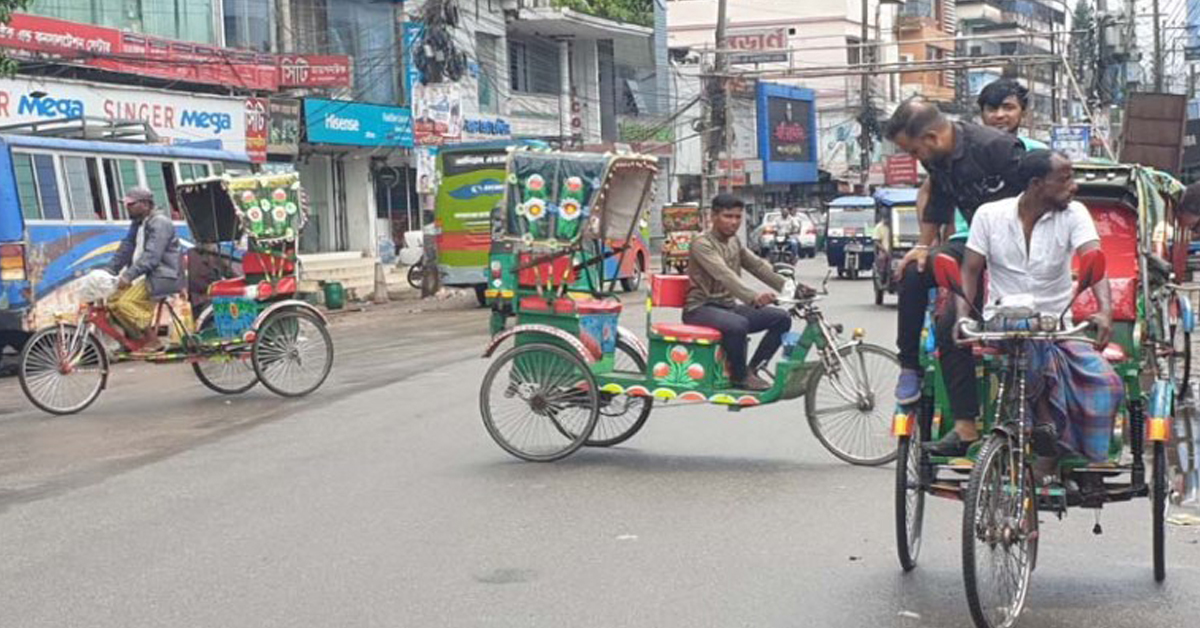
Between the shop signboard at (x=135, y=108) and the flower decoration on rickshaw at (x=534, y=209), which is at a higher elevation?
the shop signboard at (x=135, y=108)

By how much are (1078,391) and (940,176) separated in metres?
1.28

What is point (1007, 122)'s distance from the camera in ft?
23.0

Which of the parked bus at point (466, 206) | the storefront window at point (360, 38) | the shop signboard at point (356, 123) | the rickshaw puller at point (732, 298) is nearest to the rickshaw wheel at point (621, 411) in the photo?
the rickshaw puller at point (732, 298)

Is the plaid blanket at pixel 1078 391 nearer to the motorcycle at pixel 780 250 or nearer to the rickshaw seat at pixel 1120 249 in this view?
the rickshaw seat at pixel 1120 249

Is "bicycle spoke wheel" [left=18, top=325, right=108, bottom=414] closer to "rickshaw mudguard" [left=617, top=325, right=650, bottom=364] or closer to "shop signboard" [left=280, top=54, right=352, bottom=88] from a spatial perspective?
"rickshaw mudguard" [left=617, top=325, right=650, bottom=364]

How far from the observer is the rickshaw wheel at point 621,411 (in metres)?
9.64

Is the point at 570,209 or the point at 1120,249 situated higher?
the point at 570,209

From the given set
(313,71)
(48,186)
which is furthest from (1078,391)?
(313,71)

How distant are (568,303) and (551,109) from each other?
34.0 m

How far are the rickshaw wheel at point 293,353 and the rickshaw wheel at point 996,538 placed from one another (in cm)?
A: 877

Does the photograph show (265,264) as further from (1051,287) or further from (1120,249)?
(1051,287)

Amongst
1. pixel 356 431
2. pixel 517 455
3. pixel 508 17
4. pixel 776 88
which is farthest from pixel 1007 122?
pixel 776 88

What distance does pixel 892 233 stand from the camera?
82.9ft

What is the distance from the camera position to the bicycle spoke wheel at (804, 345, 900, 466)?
9078 mm
